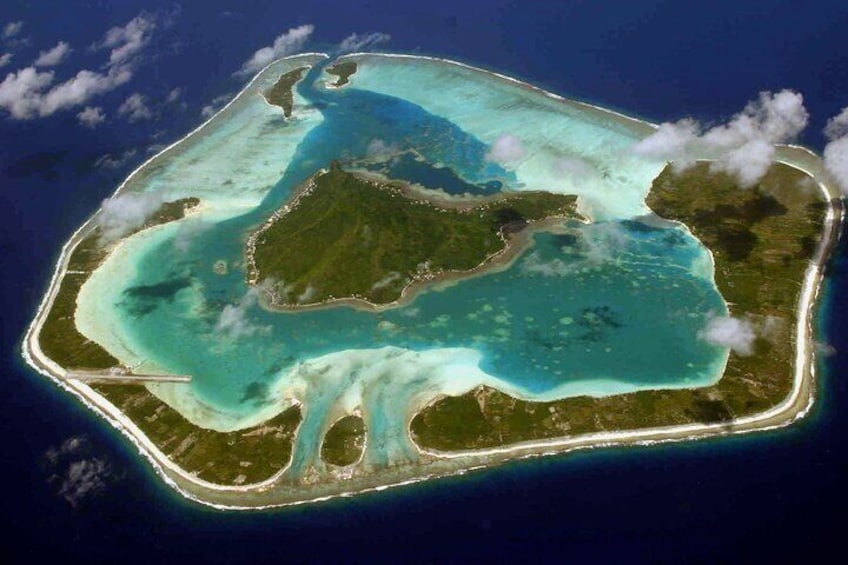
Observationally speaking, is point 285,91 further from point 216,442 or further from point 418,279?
point 216,442

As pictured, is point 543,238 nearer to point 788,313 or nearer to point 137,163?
point 788,313

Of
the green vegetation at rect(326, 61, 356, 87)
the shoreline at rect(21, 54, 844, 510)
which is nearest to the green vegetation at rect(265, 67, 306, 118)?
the green vegetation at rect(326, 61, 356, 87)

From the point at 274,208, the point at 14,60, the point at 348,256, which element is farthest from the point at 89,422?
the point at 14,60

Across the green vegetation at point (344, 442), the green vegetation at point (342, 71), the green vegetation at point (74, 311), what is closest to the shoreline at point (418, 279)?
the green vegetation at point (74, 311)

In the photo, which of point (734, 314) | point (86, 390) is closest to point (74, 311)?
point (86, 390)

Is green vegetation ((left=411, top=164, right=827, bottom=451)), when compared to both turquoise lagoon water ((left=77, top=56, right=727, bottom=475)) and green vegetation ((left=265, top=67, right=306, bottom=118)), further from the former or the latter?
green vegetation ((left=265, top=67, right=306, bottom=118))
